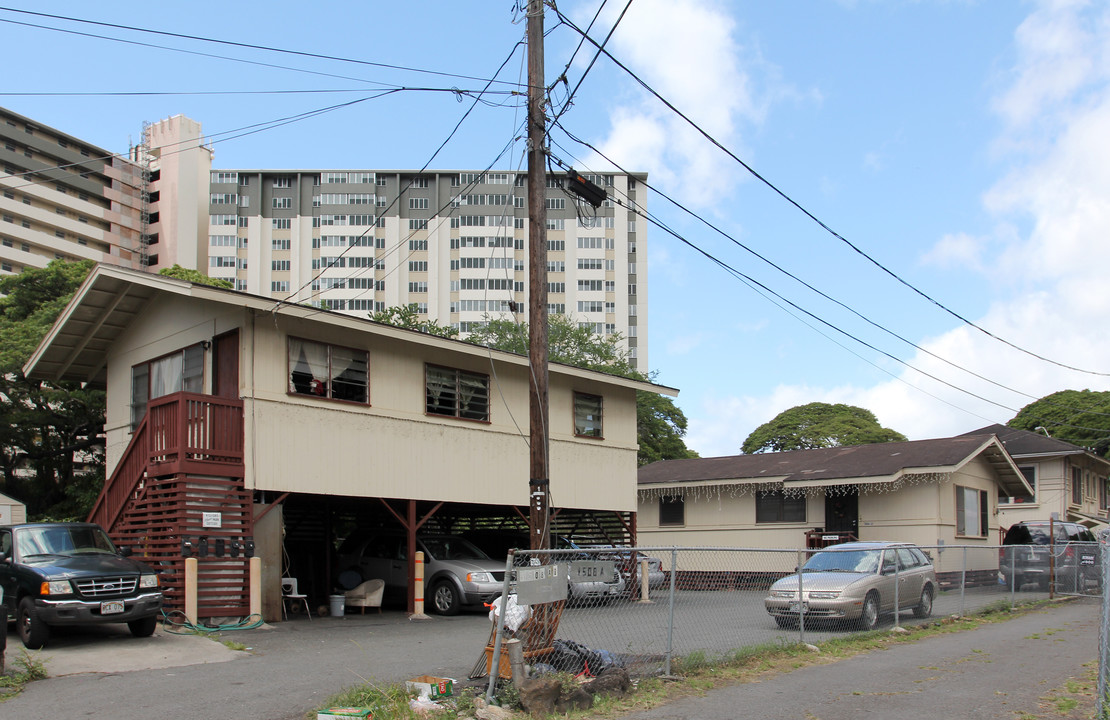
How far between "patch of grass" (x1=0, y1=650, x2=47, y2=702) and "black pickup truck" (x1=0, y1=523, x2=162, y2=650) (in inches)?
37.3

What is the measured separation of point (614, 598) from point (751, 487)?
19018mm

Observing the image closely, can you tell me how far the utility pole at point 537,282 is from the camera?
35.3 ft

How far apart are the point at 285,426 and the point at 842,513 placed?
16.3 m

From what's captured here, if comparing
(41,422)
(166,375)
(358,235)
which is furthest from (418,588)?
(358,235)

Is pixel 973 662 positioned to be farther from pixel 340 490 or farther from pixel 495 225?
pixel 495 225

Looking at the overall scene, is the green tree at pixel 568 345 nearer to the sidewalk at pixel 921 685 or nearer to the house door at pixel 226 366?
the house door at pixel 226 366

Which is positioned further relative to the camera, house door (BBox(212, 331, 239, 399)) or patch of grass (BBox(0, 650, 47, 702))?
house door (BBox(212, 331, 239, 399))

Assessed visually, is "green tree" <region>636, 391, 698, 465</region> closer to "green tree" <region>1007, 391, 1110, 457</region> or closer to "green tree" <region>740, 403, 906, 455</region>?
"green tree" <region>740, 403, 906, 455</region>

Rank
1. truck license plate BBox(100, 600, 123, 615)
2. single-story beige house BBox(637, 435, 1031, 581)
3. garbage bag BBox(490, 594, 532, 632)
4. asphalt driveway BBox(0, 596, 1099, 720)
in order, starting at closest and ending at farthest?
asphalt driveway BBox(0, 596, 1099, 720), garbage bag BBox(490, 594, 532, 632), truck license plate BBox(100, 600, 123, 615), single-story beige house BBox(637, 435, 1031, 581)

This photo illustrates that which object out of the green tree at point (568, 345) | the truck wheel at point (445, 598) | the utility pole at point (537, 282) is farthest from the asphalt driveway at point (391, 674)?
the green tree at point (568, 345)

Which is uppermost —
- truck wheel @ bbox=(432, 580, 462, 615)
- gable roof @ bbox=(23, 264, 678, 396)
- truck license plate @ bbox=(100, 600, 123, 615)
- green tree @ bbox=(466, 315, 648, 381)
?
green tree @ bbox=(466, 315, 648, 381)

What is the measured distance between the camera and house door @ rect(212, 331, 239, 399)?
16.1 meters

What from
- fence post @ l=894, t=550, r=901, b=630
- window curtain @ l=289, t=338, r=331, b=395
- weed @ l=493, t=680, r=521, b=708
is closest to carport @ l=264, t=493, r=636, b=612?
Result: window curtain @ l=289, t=338, r=331, b=395

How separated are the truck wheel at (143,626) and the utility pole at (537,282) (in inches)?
226
